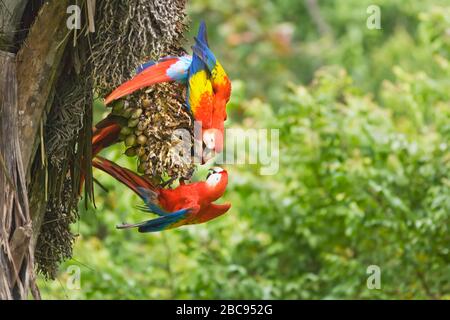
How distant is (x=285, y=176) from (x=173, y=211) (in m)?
3.26

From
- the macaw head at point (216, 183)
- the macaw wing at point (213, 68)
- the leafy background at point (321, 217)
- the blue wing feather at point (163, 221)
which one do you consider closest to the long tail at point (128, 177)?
the blue wing feather at point (163, 221)

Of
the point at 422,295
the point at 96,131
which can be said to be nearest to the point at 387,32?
the point at 422,295

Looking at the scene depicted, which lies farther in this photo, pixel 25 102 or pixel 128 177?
pixel 128 177

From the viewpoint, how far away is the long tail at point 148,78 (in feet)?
10.3

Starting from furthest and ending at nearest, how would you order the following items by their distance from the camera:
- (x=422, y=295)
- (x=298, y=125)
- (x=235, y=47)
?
(x=235, y=47)
(x=298, y=125)
(x=422, y=295)

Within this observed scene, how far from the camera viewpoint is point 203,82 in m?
3.24

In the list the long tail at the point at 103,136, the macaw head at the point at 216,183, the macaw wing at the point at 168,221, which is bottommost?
the macaw wing at the point at 168,221

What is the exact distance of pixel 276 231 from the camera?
641 cm

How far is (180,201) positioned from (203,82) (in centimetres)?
46

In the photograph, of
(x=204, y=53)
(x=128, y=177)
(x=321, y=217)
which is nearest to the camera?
(x=204, y=53)

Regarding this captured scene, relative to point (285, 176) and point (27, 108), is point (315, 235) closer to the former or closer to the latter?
point (285, 176)

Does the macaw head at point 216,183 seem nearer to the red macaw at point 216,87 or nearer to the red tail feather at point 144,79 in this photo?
the red macaw at point 216,87

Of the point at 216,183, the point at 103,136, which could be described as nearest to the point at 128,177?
the point at 103,136

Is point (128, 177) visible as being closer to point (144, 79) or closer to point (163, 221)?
point (163, 221)
